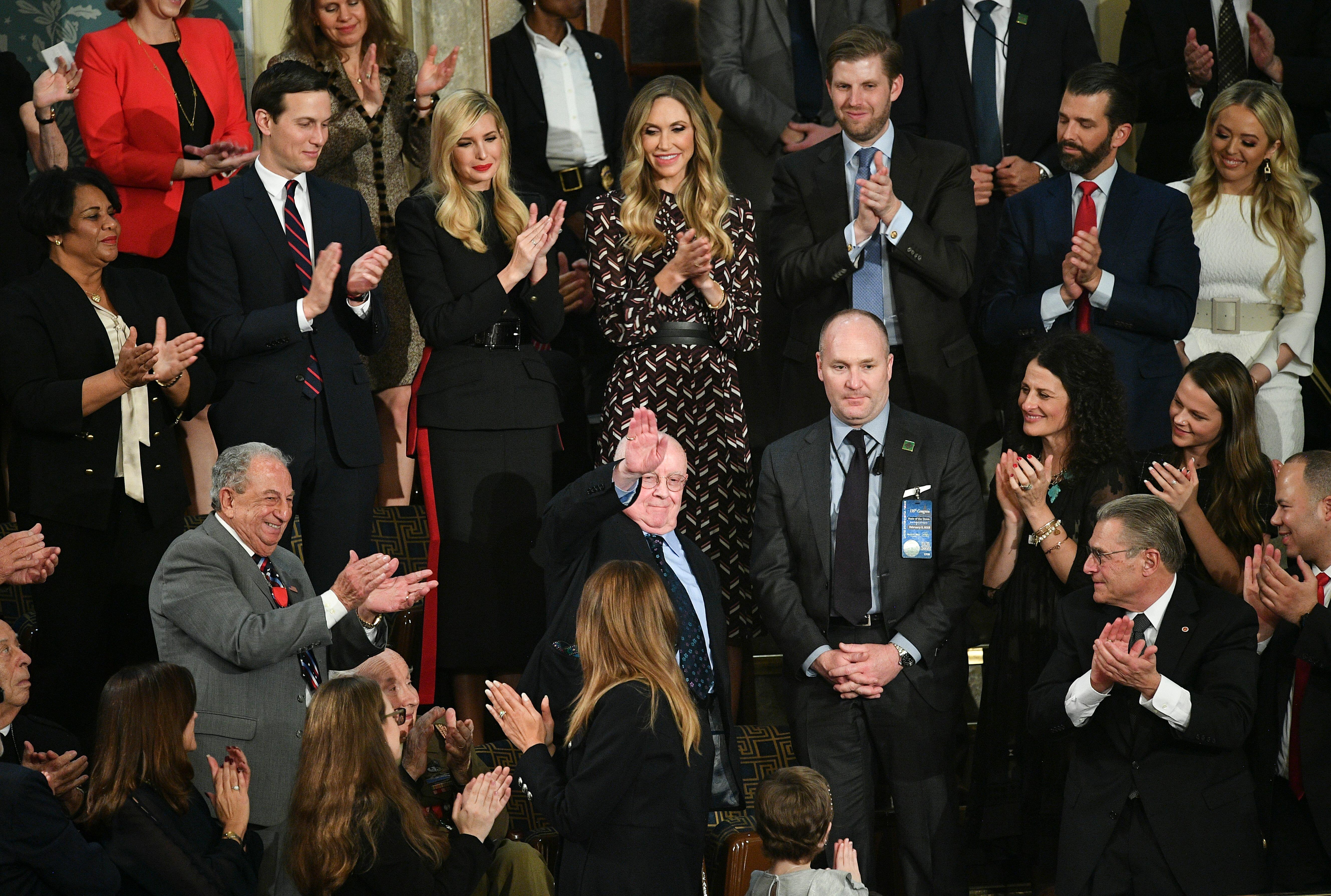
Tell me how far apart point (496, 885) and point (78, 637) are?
1.80 metres

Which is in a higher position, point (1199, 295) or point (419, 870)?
point (1199, 295)

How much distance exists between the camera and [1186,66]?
6.05 metres

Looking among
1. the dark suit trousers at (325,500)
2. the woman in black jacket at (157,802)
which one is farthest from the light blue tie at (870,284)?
the woman in black jacket at (157,802)

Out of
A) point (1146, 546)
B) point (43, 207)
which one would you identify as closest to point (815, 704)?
point (1146, 546)

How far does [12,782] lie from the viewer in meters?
3.21

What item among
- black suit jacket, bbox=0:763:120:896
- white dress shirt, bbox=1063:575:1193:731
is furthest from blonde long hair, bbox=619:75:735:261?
black suit jacket, bbox=0:763:120:896

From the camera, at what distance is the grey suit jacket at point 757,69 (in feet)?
19.1

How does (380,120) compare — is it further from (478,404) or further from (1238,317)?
(1238,317)

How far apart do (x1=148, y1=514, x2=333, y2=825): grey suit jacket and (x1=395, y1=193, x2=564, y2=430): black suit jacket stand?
104 cm

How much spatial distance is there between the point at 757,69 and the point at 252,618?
10.4 ft

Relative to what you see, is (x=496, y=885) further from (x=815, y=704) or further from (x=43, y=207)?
(x=43, y=207)

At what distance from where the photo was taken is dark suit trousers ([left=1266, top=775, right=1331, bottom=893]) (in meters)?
4.03

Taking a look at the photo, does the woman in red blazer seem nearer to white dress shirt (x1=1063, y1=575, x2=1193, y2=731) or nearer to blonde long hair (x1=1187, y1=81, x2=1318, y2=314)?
white dress shirt (x1=1063, y1=575, x2=1193, y2=731)

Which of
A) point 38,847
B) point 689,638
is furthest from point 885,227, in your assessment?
point 38,847
